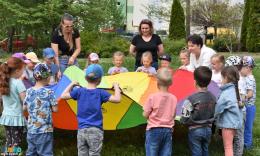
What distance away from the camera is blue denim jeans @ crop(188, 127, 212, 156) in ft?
→ 15.5

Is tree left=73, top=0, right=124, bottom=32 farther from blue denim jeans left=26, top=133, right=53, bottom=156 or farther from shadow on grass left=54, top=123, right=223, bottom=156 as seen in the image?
blue denim jeans left=26, top=133, right=53, bottom=156

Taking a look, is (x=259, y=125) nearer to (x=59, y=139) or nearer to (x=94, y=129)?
(x=59, y=139)

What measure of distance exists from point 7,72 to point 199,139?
2.20 meters

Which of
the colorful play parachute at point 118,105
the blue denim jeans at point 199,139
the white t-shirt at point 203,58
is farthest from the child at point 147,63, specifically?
the blue denim jeans at point 199,139

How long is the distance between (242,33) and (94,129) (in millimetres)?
24958

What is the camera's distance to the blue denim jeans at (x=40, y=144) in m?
4.68

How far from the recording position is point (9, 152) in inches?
199

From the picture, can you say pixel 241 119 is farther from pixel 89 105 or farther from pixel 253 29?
pixel 253 29

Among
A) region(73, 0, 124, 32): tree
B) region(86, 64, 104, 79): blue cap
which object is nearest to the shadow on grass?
region(86, 64, 104, 79): blue cap

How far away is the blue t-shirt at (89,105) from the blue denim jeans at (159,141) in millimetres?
556

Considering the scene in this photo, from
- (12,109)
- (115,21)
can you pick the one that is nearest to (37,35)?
(115,21)

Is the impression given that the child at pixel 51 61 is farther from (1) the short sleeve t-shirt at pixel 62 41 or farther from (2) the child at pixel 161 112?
(2) the child at pixel 161 112

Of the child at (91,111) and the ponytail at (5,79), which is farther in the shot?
the ponytail at (5,79)

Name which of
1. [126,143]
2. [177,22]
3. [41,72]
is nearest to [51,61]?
[126,143]
